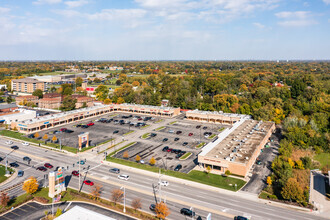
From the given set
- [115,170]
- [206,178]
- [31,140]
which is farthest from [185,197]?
[31,140]

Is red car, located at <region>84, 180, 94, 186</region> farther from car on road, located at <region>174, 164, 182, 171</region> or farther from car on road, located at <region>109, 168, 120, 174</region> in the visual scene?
car on road, located at <region>174, 164, 182, 171</region>

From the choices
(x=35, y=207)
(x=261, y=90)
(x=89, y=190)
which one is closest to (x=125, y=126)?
(x=89, y=190)

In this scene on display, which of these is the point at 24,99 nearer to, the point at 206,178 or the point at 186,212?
the point at 206,178

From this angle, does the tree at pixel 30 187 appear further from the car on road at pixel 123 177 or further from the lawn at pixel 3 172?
the car on road at pixel 123 177

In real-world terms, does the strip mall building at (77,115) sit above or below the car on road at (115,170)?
above

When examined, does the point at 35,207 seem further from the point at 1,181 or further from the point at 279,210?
the point at 279,210

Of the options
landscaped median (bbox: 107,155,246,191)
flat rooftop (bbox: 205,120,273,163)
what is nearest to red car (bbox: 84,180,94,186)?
landscaped median (bbox: 107,155,246,191)

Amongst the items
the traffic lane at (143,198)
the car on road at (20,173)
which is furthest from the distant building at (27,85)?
the traffic lane at (143,198)
